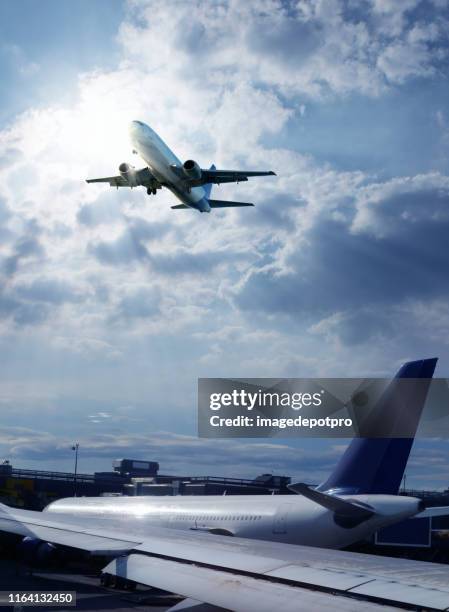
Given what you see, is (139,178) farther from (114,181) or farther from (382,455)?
(382,455)

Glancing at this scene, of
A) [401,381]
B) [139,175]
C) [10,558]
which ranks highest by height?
[139,175]

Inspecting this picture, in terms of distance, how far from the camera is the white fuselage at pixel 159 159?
44.2 m

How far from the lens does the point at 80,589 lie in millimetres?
23438

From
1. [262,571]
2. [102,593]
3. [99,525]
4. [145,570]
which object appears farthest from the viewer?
[102,593]

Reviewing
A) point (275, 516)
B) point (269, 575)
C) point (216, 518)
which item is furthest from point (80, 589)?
point (269, 575)

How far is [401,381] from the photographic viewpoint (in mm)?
28531

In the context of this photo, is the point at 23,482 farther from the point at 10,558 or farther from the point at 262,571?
the point at 262,571

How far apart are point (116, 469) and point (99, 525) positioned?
6825cm

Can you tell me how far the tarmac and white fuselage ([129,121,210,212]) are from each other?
24.6 metres

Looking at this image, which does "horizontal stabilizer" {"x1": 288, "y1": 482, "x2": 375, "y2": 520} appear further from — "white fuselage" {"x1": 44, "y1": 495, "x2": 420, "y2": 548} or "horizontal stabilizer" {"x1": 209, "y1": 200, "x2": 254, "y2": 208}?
"horizontal stabilizer" {"x1": 209, "y1": 200, "x2": 254, "y2": 208}

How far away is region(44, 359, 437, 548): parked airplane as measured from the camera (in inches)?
995

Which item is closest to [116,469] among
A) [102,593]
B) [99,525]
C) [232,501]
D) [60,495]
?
[60,495]

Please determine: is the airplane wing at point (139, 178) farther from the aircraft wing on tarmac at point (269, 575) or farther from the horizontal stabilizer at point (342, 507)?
the aircraft wing on tarmac at point (269, 575)

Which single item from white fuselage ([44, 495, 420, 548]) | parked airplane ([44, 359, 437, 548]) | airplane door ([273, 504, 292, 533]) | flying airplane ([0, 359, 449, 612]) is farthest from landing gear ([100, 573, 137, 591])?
airplane door ([273, 504, 292, 533])
